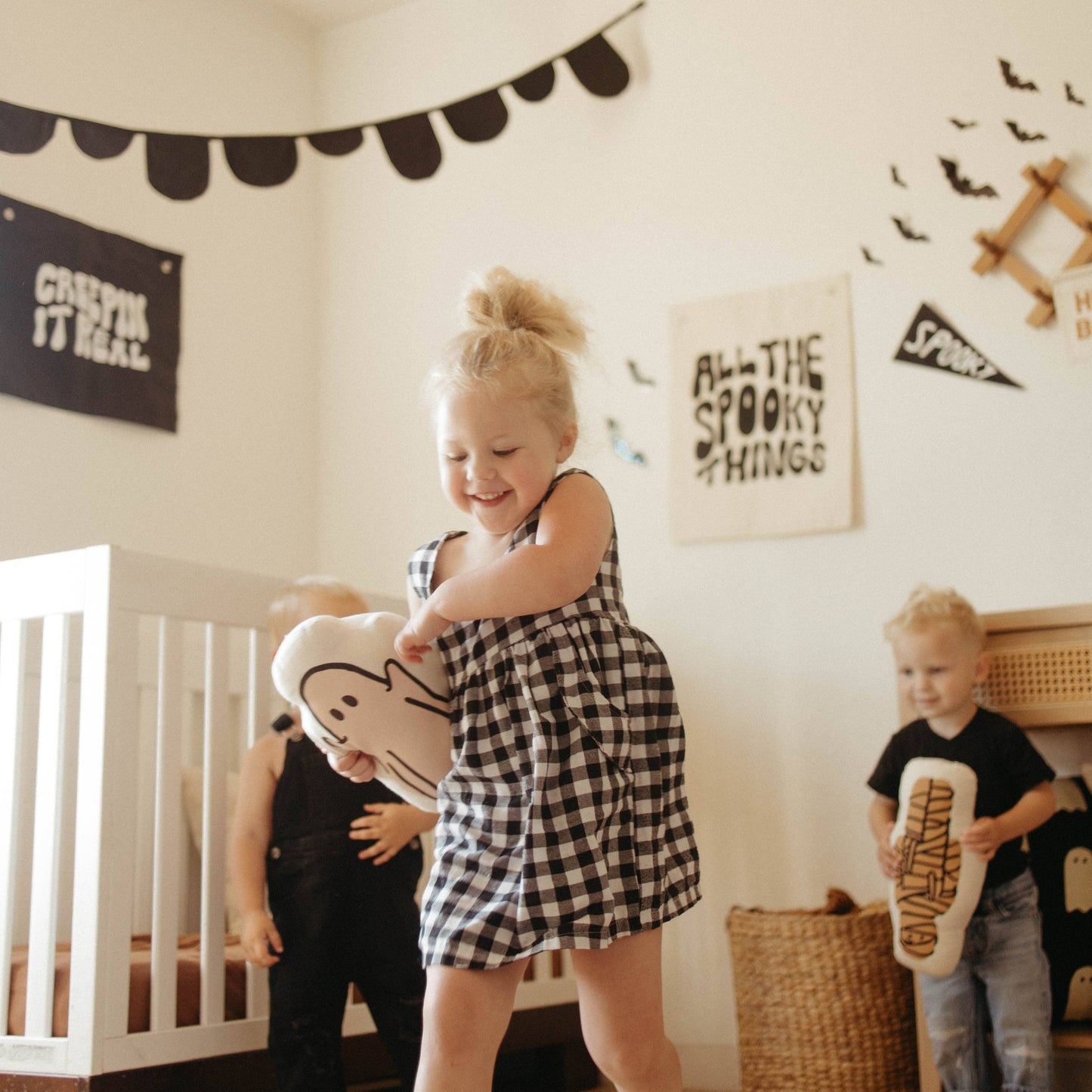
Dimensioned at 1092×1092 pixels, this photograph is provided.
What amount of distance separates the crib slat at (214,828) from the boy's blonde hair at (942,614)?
3.29 ft

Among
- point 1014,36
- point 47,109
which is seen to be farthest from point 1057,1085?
point 47,109

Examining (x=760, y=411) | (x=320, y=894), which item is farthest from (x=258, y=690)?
(x=760, y=411)

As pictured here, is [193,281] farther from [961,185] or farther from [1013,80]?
[1013,80]

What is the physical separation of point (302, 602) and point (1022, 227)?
1.39 metres

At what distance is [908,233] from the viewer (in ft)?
7.48

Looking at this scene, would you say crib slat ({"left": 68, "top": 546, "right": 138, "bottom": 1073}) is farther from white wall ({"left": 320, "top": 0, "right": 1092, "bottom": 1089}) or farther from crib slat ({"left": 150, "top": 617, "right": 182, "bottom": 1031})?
white wall ({"left": 320, "top": 0, "right": 1092, "bottom": 1089})

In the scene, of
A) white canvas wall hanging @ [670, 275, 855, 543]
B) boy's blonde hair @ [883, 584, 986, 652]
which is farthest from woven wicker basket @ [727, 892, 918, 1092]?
white canvas wall hanging @ [670, 275, 855, 543]

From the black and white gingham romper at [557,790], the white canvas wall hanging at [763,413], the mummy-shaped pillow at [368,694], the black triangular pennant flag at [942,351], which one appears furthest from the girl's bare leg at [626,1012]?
the black triangular pennant flag at [942,351]

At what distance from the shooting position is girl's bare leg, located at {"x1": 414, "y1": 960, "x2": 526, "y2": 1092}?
3.37ft

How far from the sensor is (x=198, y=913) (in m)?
2.17

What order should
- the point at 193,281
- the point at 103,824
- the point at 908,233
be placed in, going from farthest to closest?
the point at 193,281
the point at 908,233
the point at 103,824

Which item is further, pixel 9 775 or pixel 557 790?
pixel 9 775

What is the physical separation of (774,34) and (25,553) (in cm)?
173

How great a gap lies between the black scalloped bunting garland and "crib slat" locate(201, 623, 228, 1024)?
36.2 inches
